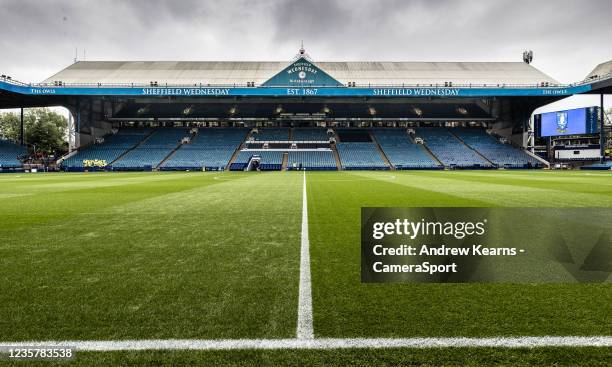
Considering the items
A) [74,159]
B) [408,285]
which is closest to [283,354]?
[408,285]

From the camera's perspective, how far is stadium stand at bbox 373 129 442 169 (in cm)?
4700

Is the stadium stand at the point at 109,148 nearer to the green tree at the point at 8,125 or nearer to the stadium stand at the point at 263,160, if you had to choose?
the stadium stand at the point at 263,160

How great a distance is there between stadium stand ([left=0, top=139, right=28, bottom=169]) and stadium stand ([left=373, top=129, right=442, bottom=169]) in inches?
2028

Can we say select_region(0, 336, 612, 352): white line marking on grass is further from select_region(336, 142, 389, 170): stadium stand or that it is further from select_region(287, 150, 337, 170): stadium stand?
select_region(336, 142, 389, 170): stadium stand

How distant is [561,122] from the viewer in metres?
48.6

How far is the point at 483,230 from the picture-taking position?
334 cm

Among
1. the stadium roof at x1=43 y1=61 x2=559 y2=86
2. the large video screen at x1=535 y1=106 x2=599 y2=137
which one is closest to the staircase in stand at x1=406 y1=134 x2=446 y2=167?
the stadium roof at x1=43 y1=61 x2=559 y2=86

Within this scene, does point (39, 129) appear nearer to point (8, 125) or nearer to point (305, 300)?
point (8, 125)

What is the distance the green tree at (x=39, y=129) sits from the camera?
203ft

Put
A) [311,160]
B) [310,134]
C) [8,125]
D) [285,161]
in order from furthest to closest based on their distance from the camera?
1. [8,125]
2. [310,134]
3. [285,161]
4. [311,160]

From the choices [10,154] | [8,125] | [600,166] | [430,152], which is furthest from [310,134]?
[8,125]

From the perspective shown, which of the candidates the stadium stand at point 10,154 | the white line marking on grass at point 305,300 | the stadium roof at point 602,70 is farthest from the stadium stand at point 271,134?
the white line marking on grass at point 305,300

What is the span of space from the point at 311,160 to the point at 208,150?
15.8 meters

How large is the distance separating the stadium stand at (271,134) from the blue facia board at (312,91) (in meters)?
9.05
